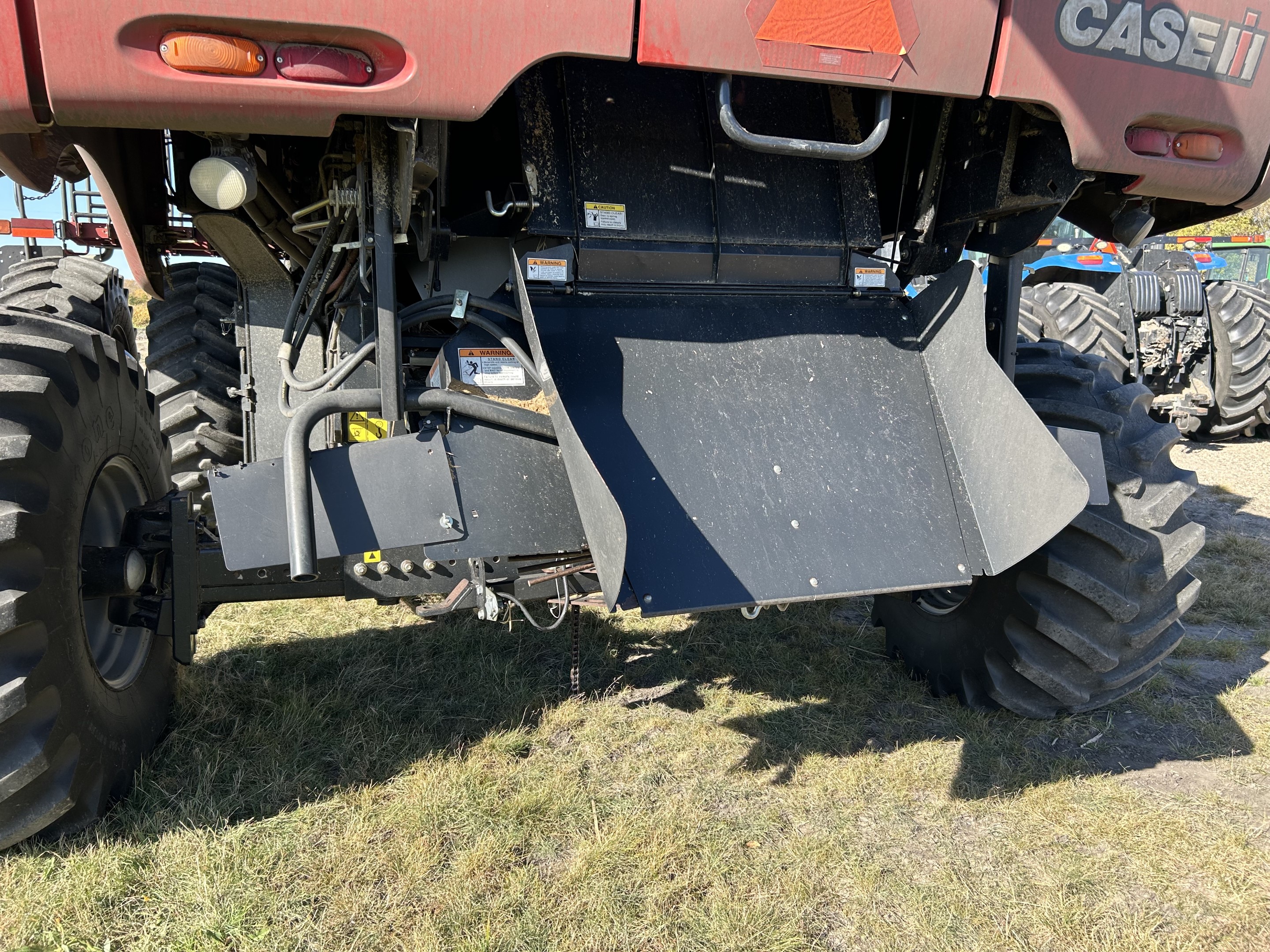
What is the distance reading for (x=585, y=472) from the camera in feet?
6.32

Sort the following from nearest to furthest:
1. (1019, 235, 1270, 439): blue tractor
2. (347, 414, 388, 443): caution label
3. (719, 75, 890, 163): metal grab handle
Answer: (719, 75, 890, 163): metal grab handle < (347, 414, 388, 443): caution label < (1019, 235, 1270, 439): blue tractor

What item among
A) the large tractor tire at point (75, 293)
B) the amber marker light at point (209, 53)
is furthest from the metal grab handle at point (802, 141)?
the large tractor tire at point (75, 293)

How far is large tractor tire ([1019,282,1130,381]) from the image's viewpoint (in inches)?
291

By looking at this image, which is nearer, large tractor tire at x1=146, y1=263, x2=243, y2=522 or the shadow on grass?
the shadow on grass

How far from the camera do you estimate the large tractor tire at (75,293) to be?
351cm

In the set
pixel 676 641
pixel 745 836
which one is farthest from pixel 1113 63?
pixel 676 641

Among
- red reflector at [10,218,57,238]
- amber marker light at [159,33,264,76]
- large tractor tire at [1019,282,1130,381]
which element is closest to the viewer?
amber marker light at [159,33,264,76]

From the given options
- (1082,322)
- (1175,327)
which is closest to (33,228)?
(1082,322)

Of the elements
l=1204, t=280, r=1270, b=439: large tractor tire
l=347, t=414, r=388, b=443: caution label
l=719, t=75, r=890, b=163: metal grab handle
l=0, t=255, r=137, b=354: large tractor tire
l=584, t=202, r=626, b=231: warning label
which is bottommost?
l=1204, t=280, r=1270, b=439: large tractor tire

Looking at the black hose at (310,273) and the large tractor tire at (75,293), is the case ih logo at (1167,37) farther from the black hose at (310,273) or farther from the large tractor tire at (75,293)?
the large tractor tire at (75,293)

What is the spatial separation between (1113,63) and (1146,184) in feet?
1.22

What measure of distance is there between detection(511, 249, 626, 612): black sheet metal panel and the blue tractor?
6.43 meters

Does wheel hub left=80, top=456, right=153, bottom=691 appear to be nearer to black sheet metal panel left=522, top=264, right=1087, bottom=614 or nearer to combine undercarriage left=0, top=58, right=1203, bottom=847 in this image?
combine undercarriage left=0, top=58, right=1203, bottom=847

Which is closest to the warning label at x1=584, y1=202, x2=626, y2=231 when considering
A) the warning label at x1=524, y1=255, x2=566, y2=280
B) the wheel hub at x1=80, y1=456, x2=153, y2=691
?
the warning label at x1=524, y1=255, x2=566, y2=280
